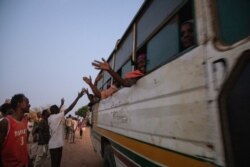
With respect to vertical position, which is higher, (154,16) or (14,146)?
(154,16)

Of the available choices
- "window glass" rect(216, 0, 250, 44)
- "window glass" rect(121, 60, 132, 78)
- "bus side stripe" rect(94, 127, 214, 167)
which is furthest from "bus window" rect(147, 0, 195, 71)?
"window glass" rect(121, 60, 132, 78)

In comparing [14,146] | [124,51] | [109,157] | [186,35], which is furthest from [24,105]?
[186,35]

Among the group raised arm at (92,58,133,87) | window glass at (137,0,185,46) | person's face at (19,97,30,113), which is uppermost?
window glass at (137,0,185,46)

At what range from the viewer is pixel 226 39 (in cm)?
152

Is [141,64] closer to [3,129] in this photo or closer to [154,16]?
[154,16]

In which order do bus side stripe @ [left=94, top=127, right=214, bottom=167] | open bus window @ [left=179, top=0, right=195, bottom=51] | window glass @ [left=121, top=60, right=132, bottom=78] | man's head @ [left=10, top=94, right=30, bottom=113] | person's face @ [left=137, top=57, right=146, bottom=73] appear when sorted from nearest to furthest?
1. bus side stripe @ [left=94, top=127, right=214, bottom=167]
2. open bus window @ [left=179, top=0, right=195, bottom=51]
3. person's face @ [left=137, top=57, right=146, bottom=73]
4. man's head @ [left=10, top=94, right=30, bottom=113]
5. window glass @ [left=121, top=60, right=132, bottom=78]

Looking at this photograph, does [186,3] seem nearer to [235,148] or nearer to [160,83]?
[160,83]

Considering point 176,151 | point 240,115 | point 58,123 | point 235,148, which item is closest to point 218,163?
point 235,148

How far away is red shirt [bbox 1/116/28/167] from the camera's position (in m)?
2.81

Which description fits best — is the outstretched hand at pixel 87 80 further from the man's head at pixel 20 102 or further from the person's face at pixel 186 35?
the person's face at pixel 186 35

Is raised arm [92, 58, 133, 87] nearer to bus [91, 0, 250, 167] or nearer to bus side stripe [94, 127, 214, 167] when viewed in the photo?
bus [91, 0, 250, 167]

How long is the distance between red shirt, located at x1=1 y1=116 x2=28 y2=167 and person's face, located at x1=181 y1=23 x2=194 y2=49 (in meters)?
2.34

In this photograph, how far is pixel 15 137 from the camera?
2914 millimetres

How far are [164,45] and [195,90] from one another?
0.93 meters
